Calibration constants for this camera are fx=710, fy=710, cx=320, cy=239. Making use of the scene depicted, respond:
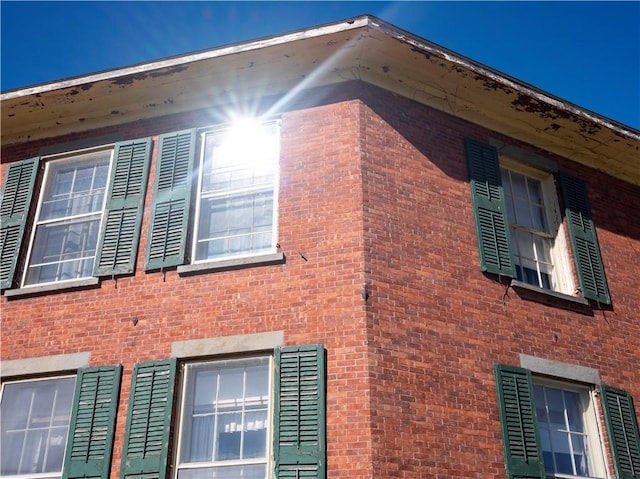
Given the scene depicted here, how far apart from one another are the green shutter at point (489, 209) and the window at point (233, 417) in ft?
9.22

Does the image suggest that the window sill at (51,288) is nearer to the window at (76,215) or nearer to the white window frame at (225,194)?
the window at (76,215)

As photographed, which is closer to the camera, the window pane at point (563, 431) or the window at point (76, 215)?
the window pane at point (563, 431)

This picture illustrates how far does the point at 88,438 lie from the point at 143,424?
0.71m

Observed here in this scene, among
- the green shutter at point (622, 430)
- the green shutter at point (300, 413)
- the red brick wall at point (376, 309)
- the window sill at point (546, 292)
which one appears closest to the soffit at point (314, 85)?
the red brick wall at point (376, 309)

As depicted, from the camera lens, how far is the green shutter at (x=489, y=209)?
9.16 meters

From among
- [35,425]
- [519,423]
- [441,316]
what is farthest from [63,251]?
[519,423]

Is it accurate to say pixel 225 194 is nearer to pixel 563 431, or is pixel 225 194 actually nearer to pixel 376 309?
pixel 376 309

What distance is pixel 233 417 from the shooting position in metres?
7.90

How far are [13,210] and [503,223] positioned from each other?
6.85m

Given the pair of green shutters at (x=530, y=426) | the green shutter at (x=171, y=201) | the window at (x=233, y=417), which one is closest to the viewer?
the window at (x=233, y=417)

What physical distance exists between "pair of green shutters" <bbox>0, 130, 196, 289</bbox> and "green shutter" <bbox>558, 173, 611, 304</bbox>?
545 centimetres

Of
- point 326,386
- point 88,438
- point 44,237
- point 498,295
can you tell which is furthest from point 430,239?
point 44,237

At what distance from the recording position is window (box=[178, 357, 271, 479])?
25.0ft

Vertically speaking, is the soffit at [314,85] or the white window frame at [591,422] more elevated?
the soffit at [314,85]
